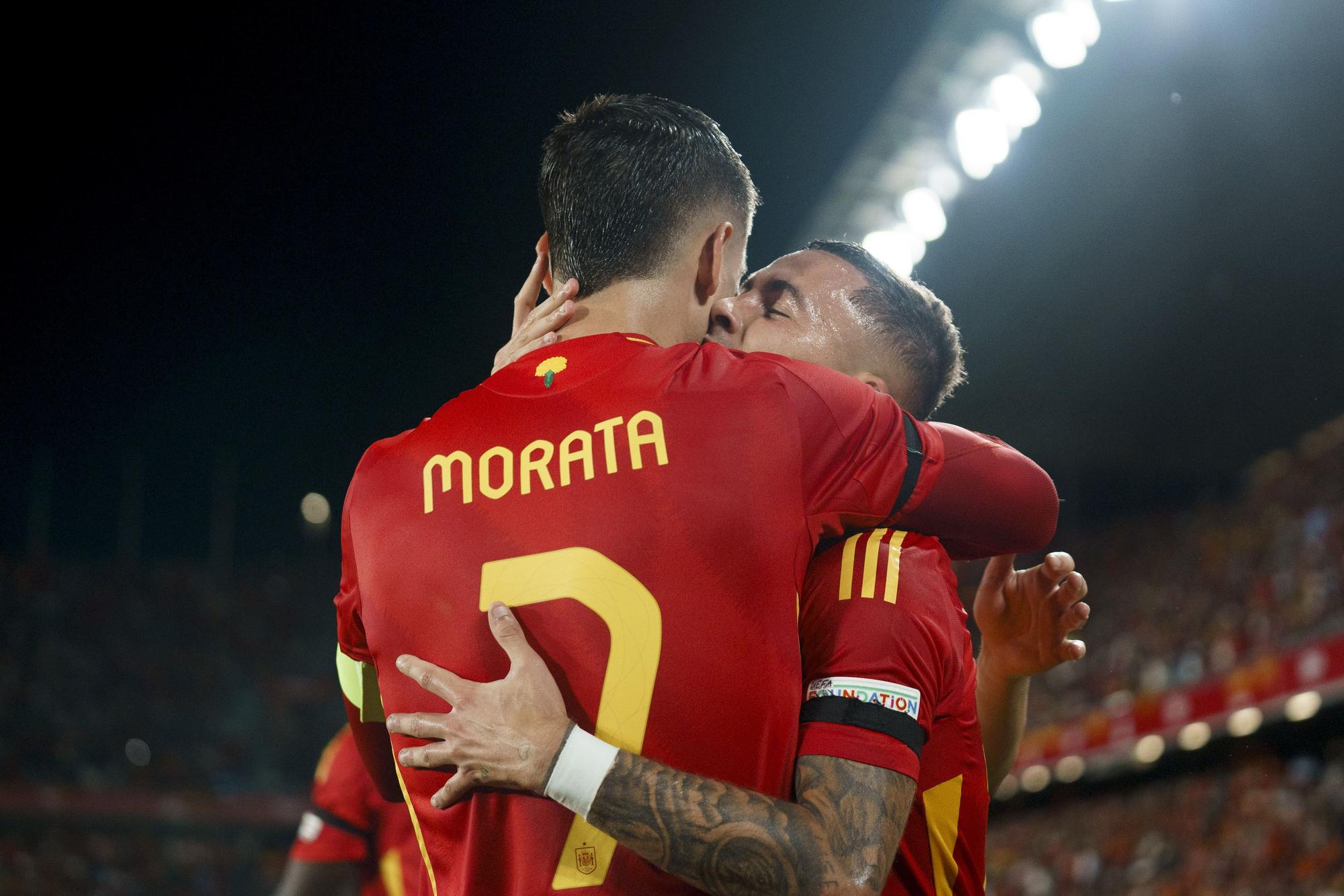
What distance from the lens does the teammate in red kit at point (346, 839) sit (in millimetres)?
4449

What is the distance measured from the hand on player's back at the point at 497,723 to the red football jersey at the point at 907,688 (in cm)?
37

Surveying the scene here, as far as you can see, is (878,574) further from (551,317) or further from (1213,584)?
(1213,584)

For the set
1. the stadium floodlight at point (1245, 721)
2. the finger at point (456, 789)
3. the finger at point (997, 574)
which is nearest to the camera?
the finger at point (456, 789)

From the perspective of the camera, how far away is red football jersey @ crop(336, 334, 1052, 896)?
1637mm

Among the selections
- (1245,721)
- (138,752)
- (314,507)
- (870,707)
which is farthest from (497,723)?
(314,507)

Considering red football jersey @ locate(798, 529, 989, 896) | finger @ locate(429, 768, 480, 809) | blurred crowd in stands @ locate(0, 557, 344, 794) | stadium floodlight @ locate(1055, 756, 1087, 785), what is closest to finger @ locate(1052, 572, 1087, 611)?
red football jersey @ locate(798, 529, 989, 896)

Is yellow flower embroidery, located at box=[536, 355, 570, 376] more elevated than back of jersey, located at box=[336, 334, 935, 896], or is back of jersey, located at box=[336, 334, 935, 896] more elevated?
yellow flower embroidery, located at box=[536, 355, 570, 376]

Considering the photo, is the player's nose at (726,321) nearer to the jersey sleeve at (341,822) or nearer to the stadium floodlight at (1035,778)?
the jersey sleeve at (341,822)

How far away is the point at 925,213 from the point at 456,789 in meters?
9.58

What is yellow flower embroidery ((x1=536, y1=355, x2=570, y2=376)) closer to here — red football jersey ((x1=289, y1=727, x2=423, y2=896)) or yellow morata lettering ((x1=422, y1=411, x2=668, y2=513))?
yellow morata lettering ((x1=422, y1=411, x2=668, y2=513))

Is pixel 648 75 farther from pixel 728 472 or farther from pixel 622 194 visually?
pixel 728 472

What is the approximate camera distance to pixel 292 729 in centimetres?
2159

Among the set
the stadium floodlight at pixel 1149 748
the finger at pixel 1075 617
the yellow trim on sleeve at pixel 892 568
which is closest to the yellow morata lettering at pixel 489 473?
the yellow trim on sleeve at pixel 892 568

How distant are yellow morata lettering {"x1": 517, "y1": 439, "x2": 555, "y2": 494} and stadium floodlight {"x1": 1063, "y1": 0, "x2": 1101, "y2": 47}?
8219 millimetres
